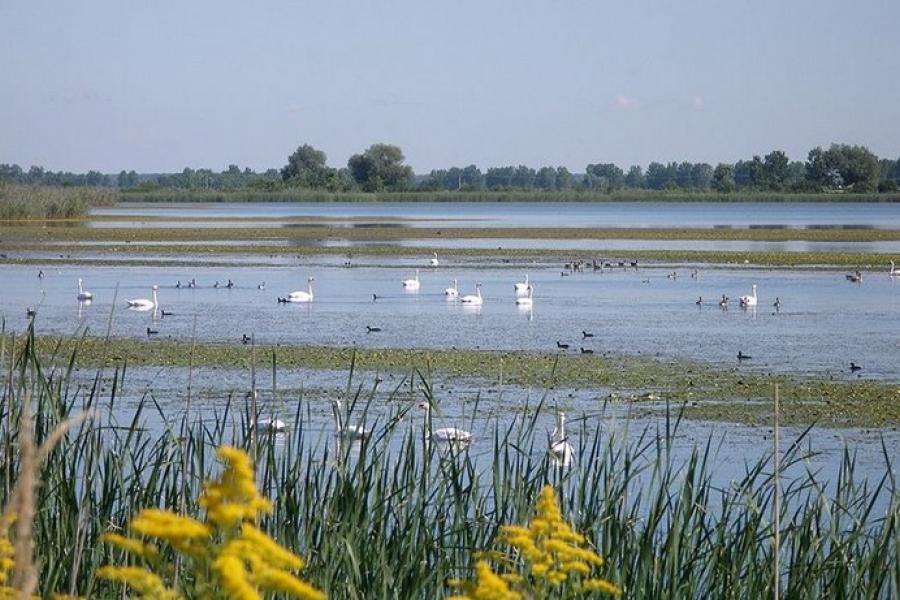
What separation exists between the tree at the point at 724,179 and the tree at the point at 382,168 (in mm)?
32761

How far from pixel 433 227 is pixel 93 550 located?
59.8 meters

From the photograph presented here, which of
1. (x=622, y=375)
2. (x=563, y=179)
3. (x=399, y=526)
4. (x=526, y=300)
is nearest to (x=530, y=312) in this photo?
(x=526, y=300)

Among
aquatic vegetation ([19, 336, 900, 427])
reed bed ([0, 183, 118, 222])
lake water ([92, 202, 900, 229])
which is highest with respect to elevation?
reed bed ([0, 183, 118, 222])

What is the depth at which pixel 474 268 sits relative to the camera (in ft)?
124

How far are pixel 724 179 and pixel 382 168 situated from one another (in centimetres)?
3737

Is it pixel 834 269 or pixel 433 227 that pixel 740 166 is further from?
pixel 834 269

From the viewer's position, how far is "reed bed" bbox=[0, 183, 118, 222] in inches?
2470

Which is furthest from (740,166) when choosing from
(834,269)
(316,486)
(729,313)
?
(316,486)

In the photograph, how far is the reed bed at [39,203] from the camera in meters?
62.7

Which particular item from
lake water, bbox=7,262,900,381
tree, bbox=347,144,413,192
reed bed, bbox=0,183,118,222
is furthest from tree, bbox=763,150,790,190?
lake water, bbox=7,262,900,381

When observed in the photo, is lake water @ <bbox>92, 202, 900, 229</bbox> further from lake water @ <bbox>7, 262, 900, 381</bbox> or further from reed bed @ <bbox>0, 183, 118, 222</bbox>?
lake water @ <bbox>7, 262, 900, 381</bbox>

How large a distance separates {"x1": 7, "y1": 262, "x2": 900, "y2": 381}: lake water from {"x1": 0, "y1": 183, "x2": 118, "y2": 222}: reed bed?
96.0 ft

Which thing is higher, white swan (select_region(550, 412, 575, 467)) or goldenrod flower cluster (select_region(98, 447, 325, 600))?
goldenrod flower cluster (select_region(98, 447, 325, 600))

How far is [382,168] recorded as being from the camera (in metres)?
138
